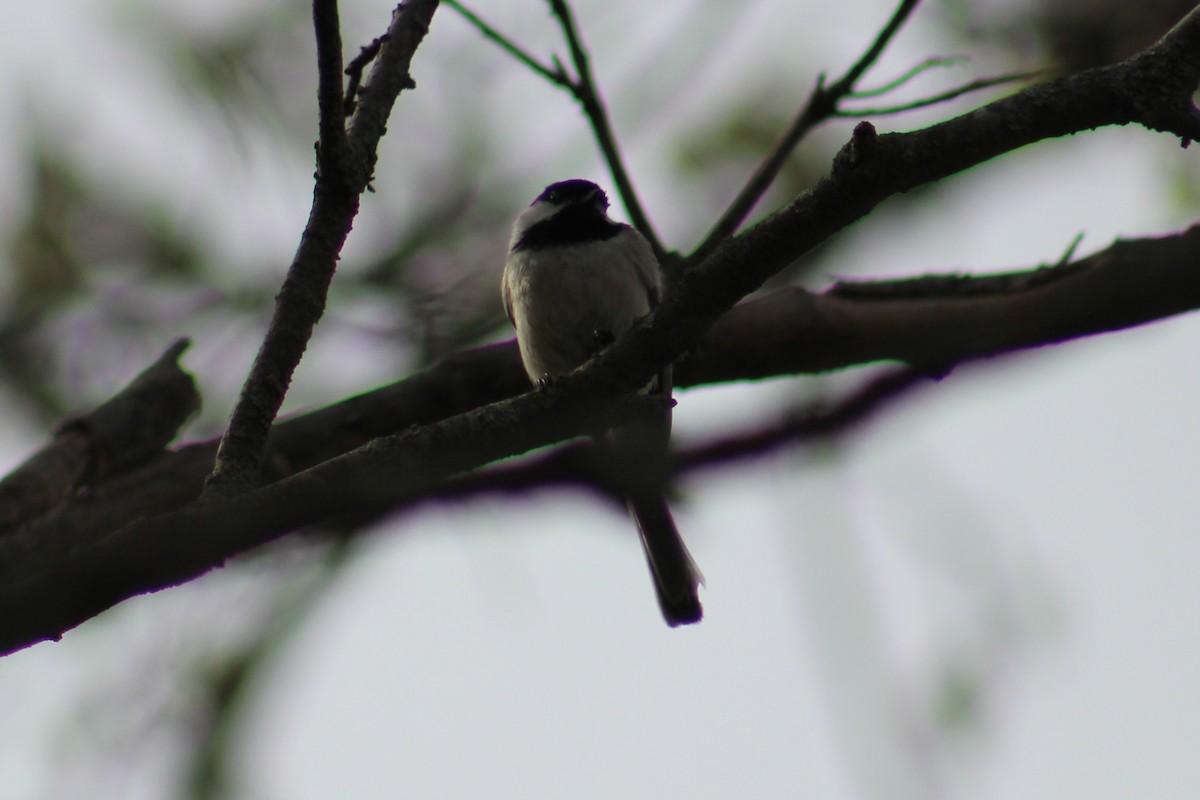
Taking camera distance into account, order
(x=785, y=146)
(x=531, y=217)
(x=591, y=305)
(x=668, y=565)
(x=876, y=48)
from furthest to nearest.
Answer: (x=531, y=217) < (x=668, y=565) < (x=591, y=305) < (x=785, y=146) < (x=876, y=48)

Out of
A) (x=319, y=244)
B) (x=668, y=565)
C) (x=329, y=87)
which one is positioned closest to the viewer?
(x=329, y=87)

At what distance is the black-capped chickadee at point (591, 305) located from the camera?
206 inches

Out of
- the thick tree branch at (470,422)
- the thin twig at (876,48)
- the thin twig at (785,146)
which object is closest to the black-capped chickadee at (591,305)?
the thick tree branch at (470,422)

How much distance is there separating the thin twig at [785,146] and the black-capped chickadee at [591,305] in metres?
0.64

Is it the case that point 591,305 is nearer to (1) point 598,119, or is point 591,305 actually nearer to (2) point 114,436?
(1) point 598,119

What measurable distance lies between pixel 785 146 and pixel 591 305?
1086 mm

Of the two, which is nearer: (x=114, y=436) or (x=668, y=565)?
(x=114, y=436)

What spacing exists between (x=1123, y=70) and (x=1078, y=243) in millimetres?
1536

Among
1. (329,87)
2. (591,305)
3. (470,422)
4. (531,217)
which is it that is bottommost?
(470,422)

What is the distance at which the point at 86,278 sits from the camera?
775 cm

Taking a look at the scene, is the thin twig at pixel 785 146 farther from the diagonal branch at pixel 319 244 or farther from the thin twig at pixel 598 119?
the diagonal branch at pixel 319 244

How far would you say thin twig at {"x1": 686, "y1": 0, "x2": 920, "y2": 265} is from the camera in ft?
15.1

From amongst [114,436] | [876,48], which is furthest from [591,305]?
[114,436]

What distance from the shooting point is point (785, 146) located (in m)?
4.75
